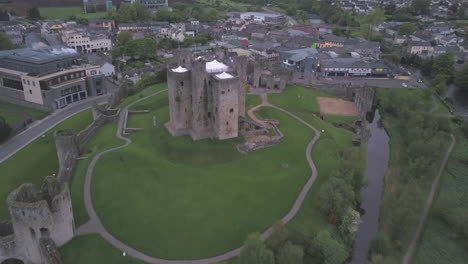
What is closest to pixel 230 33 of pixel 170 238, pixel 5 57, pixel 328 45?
pixel 328 45

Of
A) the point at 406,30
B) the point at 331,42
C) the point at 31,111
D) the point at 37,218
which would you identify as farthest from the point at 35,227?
the point at 406,30

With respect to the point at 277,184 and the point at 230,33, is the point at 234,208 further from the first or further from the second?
the point at 230,33

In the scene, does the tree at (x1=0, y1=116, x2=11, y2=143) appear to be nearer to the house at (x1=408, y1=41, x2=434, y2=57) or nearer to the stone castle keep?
the stone castle keep

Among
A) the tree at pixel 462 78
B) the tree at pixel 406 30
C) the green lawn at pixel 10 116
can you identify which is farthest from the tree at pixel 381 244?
the tree at pixel 406 30

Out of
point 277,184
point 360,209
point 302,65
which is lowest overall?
point 360,209

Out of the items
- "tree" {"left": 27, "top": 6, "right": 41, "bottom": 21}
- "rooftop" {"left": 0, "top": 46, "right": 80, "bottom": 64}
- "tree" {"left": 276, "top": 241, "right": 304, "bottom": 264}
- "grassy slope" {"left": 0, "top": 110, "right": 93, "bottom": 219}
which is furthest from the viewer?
"tree" {"left": 27, "top": 6, "right": 41, "bottom": 21}

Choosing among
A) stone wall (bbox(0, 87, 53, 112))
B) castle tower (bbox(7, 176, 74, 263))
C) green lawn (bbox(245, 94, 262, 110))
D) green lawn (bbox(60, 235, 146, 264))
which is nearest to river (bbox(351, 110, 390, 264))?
green lawn (bbox(245, 94, 262, 110))

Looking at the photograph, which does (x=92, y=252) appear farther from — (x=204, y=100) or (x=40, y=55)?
(x=40, y=55)
